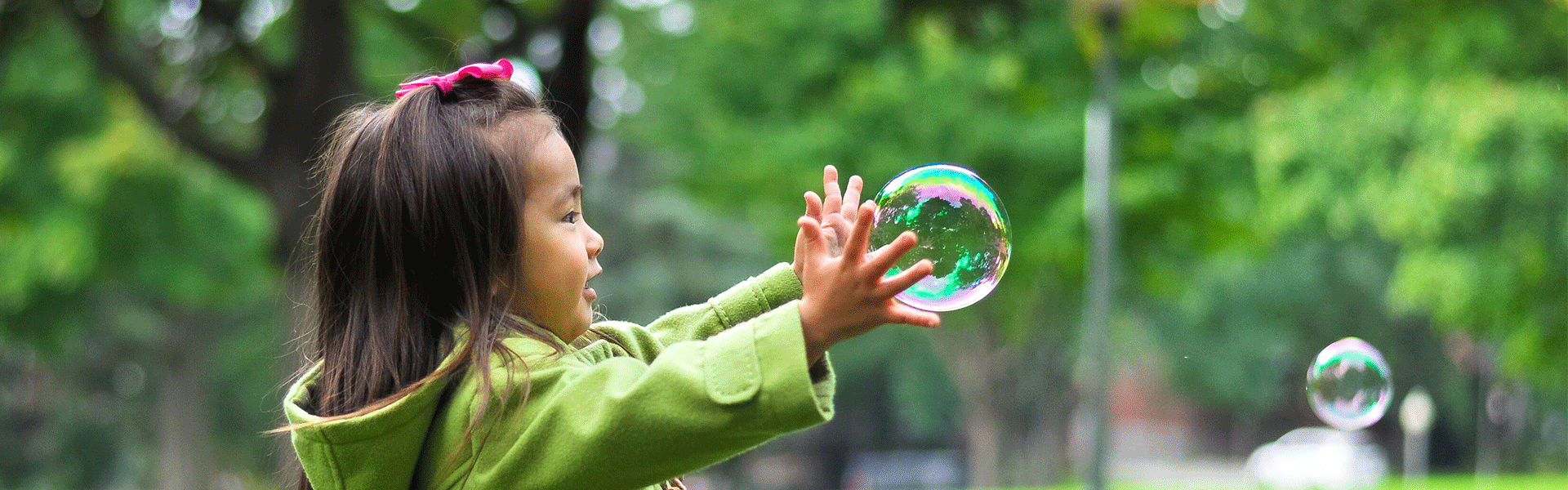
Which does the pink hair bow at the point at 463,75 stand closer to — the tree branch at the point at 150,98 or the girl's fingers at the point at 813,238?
the girl's fingers at the point at 813,238

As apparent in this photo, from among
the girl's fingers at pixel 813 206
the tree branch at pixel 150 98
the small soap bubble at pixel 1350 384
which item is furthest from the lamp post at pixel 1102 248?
the girl's fingers at pixel 813 206

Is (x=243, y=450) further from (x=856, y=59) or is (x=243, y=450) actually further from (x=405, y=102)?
(x=405, y=102)

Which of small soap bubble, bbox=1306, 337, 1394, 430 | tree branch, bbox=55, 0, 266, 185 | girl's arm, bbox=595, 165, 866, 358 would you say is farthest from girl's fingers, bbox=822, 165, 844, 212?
tree branch, bbox=55, 0, 266, 185

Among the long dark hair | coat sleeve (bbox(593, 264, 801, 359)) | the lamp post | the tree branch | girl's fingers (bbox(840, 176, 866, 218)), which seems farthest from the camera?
the lamp post

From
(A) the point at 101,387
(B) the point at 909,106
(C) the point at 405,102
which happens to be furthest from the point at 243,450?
(C) the point at 405,102

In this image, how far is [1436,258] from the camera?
13.8m

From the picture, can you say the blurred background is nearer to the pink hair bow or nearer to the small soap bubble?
the small soap bubble

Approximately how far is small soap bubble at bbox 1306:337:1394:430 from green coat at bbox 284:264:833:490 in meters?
3.97

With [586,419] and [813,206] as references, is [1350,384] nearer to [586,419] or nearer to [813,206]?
[813,206]

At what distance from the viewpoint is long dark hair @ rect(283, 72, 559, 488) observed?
1798mm

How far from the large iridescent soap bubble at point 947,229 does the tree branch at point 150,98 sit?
7.27 m

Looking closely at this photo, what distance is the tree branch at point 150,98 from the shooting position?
8875 mm

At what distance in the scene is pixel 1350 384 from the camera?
5156 mm

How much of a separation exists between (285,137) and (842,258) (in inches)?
304
